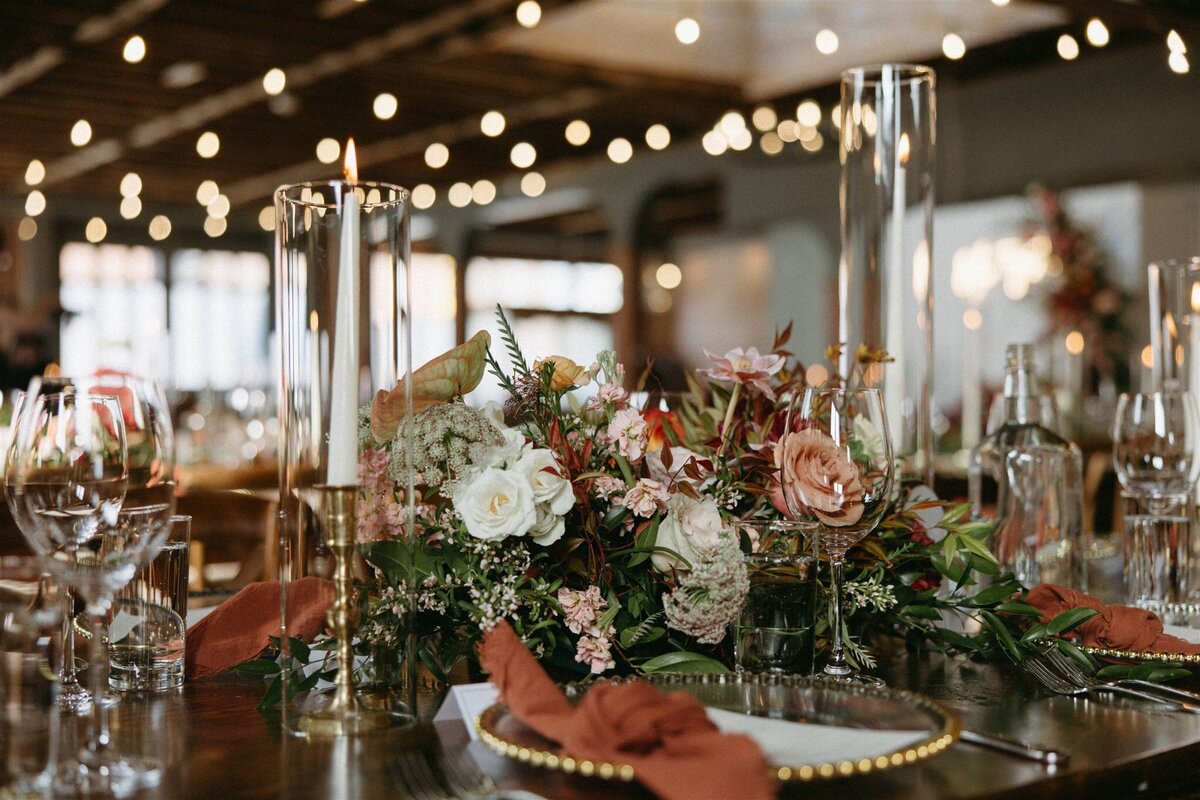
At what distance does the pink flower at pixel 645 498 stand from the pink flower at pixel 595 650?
0.11m

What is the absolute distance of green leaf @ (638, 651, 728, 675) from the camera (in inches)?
42.5

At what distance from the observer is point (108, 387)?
3.76 ft

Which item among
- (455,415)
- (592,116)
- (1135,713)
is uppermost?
(592,116)

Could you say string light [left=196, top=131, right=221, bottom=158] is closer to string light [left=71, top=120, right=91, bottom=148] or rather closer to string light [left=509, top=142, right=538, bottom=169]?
string light [left=71, top=120, right=91, bottom=148]

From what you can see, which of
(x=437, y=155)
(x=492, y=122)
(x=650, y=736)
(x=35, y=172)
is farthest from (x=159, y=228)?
(x=650, y=736)

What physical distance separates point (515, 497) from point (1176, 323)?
1.12 m

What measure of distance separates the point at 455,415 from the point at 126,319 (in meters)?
12.8

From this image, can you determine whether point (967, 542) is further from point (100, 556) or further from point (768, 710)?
point (100, 556)

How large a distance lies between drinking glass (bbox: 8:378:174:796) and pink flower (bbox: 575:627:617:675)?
0.35 meters

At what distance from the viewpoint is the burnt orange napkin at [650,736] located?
752mm

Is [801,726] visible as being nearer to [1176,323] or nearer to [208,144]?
[1176,323]

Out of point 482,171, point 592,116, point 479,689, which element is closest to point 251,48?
point 592,116

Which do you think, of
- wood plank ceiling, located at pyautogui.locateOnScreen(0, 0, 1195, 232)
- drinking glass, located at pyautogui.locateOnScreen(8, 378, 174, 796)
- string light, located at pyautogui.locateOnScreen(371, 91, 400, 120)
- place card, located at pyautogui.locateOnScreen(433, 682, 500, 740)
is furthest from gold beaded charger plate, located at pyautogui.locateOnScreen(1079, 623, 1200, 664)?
string light, located at pyautogui.locateOnScreen(371, 91, 400, 120)

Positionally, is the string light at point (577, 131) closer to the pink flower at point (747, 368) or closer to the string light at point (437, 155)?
the string light at point (437, 155)
